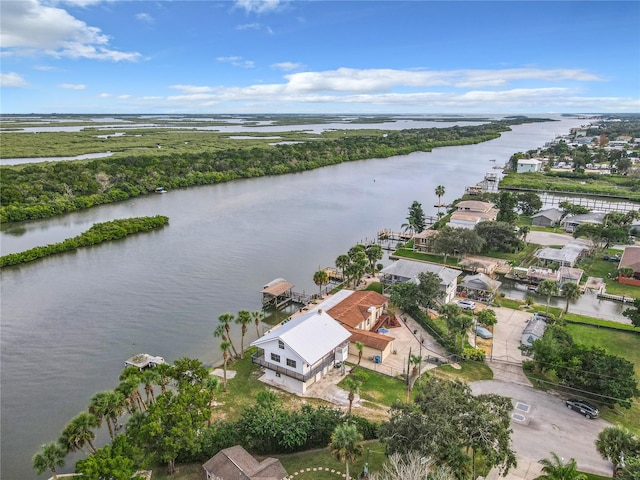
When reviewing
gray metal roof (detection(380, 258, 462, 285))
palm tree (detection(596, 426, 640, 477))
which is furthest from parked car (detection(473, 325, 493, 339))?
palm tree (detection(596, 426, 640, 477))

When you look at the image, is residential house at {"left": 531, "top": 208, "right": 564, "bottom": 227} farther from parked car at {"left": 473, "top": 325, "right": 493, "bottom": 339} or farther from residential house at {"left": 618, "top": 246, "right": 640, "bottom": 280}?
parked car at {"left": 473, "top": 325, "right": 493, "bottom": 339}

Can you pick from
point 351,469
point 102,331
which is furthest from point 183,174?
point 351,469

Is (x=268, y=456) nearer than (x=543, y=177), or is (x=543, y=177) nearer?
(x=268, y=456)

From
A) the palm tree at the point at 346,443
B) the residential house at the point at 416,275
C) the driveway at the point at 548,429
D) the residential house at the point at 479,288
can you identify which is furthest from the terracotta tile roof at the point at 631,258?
the palm tree at the point at 346,443

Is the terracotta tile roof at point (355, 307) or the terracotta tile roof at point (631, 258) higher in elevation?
the terracotta tile roof at point (355, 307)

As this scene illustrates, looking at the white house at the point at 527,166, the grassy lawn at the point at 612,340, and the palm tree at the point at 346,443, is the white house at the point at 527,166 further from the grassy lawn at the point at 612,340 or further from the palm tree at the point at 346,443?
the palm tree at the point at 346,443

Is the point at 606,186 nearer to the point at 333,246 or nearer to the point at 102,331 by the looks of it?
the point at 333,246
